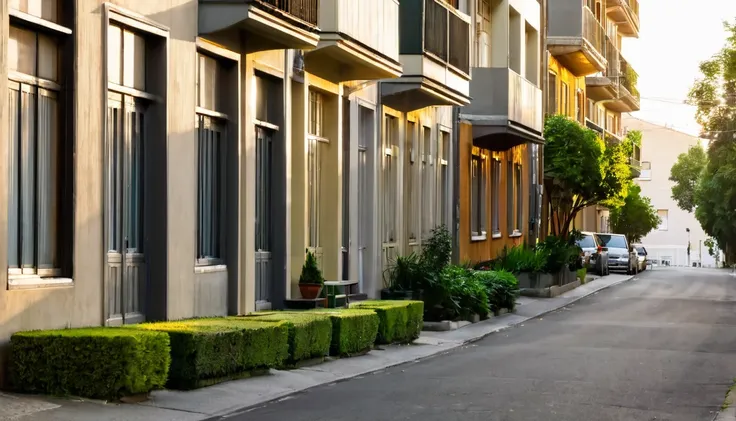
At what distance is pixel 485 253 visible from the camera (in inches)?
1436

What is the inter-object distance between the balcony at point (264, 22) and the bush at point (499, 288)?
30.2ft

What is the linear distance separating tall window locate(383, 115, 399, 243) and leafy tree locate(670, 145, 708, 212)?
81537 millimetres

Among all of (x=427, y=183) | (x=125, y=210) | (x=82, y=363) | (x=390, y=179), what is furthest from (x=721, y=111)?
(x=82, y=363)

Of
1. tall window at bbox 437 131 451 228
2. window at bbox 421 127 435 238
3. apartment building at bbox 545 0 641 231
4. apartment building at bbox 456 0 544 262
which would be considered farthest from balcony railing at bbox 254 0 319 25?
apartment building at bbox 545 0 641 231

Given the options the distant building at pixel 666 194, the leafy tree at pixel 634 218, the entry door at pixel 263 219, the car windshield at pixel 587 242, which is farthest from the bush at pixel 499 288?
the distant building at pixel 666 194

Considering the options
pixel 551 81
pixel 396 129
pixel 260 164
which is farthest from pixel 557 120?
pixel 260 164

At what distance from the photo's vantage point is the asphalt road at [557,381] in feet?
40.7

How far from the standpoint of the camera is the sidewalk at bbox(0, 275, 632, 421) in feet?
37.4

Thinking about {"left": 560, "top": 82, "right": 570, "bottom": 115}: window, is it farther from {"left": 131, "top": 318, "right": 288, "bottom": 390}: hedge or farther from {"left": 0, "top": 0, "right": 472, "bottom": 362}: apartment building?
{"left": 131, "top": 318, "right": 288, "bottom": 390}: hedge

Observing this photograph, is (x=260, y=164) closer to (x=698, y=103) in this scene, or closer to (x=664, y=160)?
(x=698, y=103)

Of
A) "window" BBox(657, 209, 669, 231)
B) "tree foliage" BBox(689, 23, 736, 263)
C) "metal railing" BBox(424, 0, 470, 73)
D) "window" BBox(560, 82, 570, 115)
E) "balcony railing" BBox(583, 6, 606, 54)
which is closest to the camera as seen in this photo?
"metal railing" BBox(424, 0, 470, 73)

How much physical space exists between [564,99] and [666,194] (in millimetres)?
73256

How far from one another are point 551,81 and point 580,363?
110 feet

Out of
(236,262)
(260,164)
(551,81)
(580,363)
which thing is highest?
(551,81)
